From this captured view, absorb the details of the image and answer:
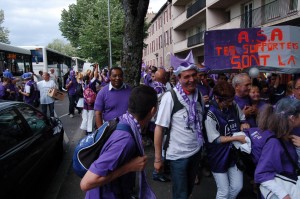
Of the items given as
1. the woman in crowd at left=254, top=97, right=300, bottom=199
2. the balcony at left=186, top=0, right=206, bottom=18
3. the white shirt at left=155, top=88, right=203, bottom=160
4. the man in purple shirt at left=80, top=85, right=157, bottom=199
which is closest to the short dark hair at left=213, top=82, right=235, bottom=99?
the white shirt at left=155, top=88, right=203, bottom=160

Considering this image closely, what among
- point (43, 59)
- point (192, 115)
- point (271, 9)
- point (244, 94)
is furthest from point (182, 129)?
point (43, 59)

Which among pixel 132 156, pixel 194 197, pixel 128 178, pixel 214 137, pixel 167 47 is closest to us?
pixel 132 156

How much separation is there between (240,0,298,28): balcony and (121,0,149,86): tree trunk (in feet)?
29.2

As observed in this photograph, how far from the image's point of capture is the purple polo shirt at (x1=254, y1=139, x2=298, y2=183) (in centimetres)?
249

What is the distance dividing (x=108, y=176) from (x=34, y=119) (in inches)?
146

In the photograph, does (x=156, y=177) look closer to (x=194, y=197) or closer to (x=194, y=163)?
(x=194, y=197)

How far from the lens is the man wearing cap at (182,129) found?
3.17m

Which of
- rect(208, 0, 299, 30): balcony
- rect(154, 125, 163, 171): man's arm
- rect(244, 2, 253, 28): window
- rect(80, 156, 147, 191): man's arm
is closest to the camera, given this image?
rect(80, 156, 147, 191): man's arm

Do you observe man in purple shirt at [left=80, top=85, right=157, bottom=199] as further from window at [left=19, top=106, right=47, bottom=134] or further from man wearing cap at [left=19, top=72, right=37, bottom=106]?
man wearing cap at [left=19, top=72, right=37, bottom=106]

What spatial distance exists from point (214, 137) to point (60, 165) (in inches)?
147

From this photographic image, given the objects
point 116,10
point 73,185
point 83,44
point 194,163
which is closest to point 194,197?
point 194,163

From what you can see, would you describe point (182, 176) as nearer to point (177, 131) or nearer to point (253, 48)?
point (177, 131)

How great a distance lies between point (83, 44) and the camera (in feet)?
95.9

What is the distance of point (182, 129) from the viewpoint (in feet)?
10.5
